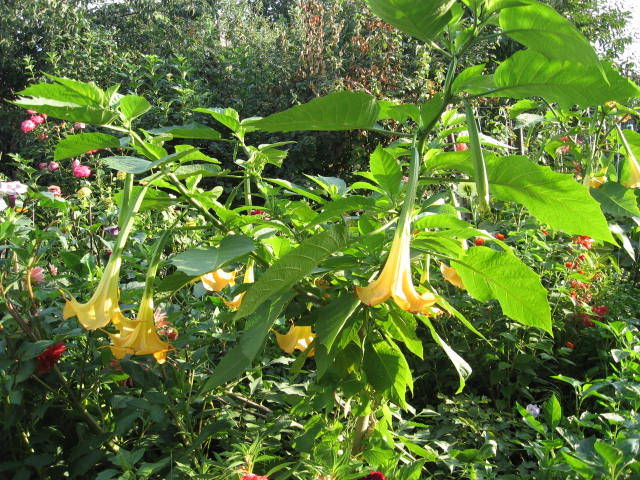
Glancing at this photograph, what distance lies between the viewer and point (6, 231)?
141cm

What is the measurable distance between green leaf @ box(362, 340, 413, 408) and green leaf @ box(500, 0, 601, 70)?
1.97ft

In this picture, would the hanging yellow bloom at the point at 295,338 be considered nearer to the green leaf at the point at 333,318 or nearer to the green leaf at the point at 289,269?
the green leaf at the point at 333,318

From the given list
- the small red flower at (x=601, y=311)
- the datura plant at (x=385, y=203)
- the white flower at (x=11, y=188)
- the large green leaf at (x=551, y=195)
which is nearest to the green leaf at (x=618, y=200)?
the datura plant at (x=385, y=203)

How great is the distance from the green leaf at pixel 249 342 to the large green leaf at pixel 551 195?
0.36 m

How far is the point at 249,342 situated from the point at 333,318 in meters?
0.13

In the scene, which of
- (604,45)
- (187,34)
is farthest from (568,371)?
(604,45)

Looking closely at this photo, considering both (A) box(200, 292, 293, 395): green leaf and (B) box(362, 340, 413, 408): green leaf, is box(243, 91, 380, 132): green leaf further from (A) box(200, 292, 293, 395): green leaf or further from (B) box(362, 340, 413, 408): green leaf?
(B) box(362, 340, 413, 408): green leaf

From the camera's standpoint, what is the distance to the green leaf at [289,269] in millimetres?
782

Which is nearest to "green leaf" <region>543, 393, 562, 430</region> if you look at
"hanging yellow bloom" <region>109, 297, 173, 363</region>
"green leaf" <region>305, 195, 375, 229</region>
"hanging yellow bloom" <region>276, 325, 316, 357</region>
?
"hanging yellow bloom" <region>276, 325, 316, 357</region>

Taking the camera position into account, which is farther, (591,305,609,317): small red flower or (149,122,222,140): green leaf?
(591,305,609,317): small red flower

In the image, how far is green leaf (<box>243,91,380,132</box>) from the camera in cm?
76

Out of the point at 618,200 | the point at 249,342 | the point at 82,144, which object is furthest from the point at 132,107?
the point at 618,200

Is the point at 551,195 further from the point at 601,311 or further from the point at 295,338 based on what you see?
the point at 601,311

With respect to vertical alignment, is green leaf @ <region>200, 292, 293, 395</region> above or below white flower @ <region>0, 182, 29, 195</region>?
above
